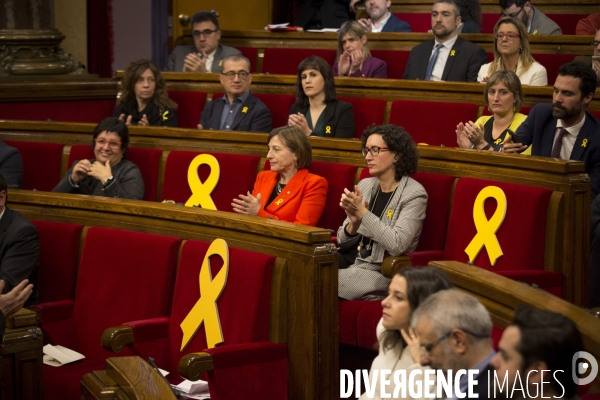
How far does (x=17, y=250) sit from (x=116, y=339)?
13.1 inches

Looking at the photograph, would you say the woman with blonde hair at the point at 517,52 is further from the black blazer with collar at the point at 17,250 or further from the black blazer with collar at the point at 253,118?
the black blazer with collar at the point at 17,250

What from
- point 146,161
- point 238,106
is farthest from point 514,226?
A: point 238,106

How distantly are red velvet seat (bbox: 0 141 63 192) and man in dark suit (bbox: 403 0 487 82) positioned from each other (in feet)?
3.56

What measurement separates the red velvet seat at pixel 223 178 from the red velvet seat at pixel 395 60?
1.00 metres

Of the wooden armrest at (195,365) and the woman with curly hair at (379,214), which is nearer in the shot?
the wooden armrest at (195,365)

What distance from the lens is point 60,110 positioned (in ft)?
9.12

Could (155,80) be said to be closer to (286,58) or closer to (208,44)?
(208,44)

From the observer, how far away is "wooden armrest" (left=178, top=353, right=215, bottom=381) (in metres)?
1.30

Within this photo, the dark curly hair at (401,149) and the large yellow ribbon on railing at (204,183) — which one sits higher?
the dark curly hair at (401,149)

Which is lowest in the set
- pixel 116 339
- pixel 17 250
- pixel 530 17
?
pixel 116 339

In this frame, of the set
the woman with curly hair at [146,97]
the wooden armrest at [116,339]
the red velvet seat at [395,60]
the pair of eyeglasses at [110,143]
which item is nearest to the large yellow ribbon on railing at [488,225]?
the wooden armrest at [116,339]

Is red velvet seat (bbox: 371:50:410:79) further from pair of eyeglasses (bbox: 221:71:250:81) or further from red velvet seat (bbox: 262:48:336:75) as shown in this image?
pair of eyeglasses (bbox: 221:71:250:81)

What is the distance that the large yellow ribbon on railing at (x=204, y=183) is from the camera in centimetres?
201

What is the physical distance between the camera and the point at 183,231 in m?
1.59
